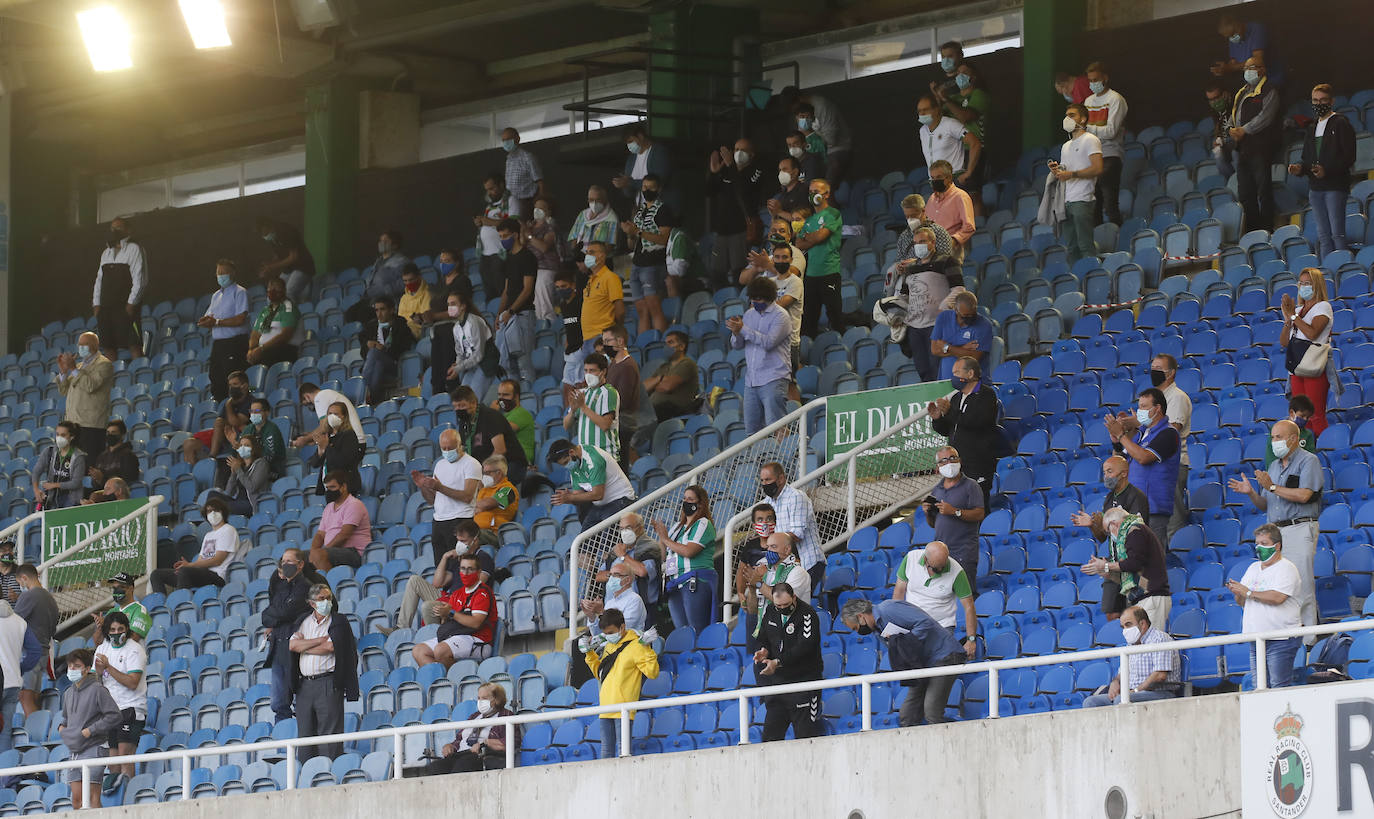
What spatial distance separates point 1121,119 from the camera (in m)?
16.0

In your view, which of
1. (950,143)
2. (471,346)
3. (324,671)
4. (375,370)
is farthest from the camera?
(375,370)

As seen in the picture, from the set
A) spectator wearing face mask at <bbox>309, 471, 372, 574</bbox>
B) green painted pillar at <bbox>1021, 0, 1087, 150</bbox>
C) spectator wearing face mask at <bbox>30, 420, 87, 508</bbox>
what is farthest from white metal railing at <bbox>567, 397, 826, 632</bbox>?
spectator wearing face mask at <bbox>30, 420, 87, 508</bbox>

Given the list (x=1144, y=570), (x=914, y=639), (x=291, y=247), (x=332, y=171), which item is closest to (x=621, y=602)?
(x=914, y=639)

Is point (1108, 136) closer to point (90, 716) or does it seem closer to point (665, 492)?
point (665, 492)

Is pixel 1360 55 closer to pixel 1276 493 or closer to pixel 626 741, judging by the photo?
pixel 1276 493

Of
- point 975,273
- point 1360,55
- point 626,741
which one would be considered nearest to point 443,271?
point 975,273

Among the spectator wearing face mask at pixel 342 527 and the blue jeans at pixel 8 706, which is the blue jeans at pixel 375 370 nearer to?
the spectator wearing face mask at pixel 342 527

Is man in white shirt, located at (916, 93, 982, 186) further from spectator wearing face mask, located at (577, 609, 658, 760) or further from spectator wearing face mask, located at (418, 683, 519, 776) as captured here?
spectator wearing face mask, located at (418, 683, 519, 776)

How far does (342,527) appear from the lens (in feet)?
51.2

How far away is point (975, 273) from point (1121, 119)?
5.15ft

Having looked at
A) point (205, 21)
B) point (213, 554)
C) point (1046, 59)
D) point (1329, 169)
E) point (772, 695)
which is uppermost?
point (205, 21)

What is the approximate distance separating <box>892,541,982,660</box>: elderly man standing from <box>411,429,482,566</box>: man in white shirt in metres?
4.24

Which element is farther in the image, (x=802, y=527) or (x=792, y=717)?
(x=802, y=527)

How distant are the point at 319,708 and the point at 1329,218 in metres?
7.30
